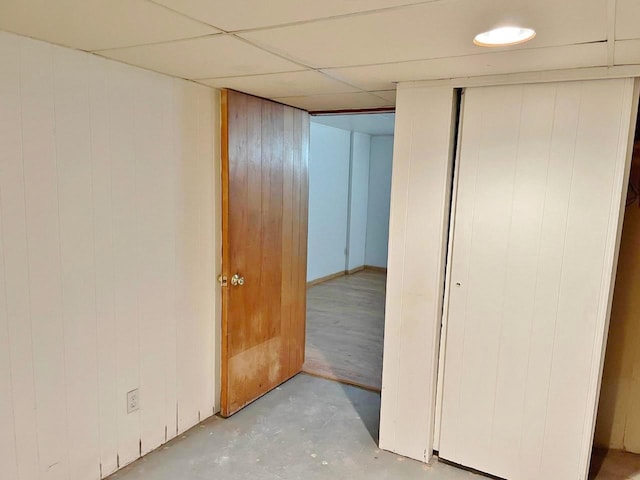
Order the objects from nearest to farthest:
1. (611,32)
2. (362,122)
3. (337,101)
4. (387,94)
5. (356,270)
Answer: (611,32) → (387,94) → (337,101) → (362,122) → (356,270)

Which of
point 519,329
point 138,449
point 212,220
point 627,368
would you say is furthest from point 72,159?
point 627,368

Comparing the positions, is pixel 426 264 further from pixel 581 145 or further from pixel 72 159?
pixel 72 159

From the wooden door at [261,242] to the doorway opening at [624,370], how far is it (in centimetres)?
201

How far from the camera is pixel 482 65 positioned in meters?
1.95

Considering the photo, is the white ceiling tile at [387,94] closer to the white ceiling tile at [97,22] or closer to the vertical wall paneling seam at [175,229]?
the vertical wall paneling seam at [175,229]

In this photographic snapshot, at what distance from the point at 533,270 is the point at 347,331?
8.69 feet

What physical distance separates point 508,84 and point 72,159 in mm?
1977

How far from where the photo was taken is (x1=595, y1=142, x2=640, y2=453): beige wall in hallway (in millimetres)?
2533

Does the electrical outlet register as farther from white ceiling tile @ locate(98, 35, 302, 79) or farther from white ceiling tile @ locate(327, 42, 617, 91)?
white ceiling tile @ locate(327, 42, 617, 91)

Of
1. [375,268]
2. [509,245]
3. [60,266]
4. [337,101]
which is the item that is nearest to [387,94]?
[337,101]

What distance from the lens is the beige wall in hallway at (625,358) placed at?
8.31 ft

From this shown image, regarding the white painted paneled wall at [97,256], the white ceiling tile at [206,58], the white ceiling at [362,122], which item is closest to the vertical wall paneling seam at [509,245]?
the white ceiling tile at [206,58]

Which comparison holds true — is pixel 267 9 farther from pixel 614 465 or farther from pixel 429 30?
pixel 614 465

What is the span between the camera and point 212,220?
2762 mm
